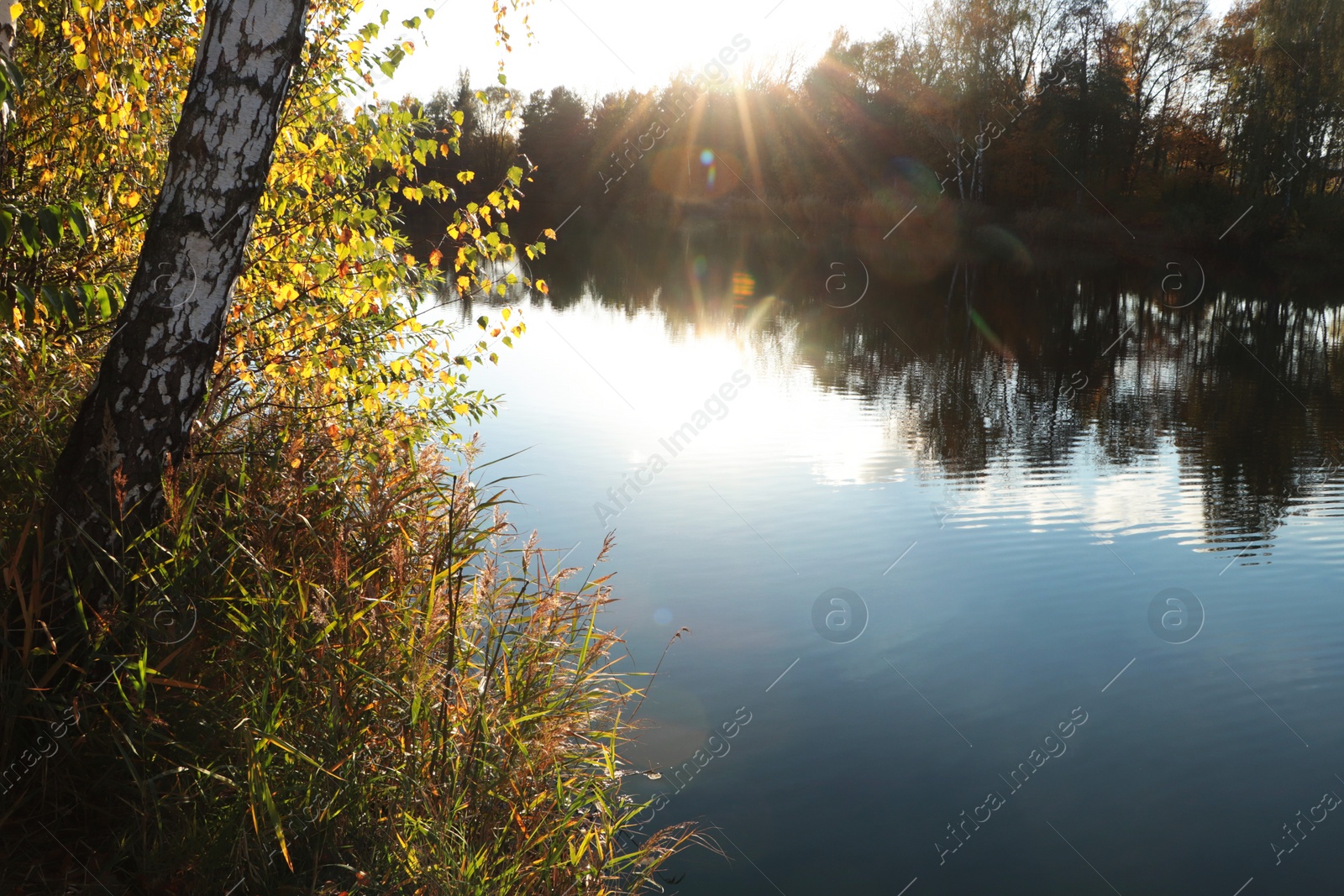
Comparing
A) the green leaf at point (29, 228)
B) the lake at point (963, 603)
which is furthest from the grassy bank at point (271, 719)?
the lake at point (963, 603)

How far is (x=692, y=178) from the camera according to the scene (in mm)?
50562

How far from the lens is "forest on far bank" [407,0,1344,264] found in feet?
107

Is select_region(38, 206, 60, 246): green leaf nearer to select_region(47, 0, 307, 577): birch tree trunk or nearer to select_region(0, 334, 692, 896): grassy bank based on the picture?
select_region(47, 0, 307, 577): birch tree trunk

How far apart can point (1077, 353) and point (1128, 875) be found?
621 inches

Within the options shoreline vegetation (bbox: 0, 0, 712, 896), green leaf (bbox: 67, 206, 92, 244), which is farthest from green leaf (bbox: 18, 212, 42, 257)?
green leaf (bbox: 67, 206, 92, 244)

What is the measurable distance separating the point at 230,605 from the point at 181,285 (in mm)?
1049

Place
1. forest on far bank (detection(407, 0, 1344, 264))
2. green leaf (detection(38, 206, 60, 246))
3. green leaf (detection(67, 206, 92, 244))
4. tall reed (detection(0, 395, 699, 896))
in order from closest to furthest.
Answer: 1. tall reed (detection(0, 395, 699, 896))
2. green leaf (detection(38, 206, 60, 246))
3. green leaf (detection(67, 206, 92, 244))
4. forest on far bank (detection(407, 0, 1344, 264))

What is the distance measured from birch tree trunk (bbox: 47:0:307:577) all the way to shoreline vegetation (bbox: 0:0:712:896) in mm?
15

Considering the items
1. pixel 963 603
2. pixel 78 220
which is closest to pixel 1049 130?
pixel 963 603

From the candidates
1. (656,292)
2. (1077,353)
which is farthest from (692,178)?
(1077,353)

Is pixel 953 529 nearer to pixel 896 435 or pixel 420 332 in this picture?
pixel 896 435

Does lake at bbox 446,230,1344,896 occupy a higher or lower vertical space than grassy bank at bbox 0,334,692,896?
lower

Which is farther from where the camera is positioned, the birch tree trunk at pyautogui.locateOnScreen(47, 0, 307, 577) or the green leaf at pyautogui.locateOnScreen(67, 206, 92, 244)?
the green leaf at pyautogui.locateOnScreen(67, 206, 92, 244)

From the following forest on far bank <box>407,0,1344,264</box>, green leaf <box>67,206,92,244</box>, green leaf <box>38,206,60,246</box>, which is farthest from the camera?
forest on far bank <box>407,0,1344,264</box>
